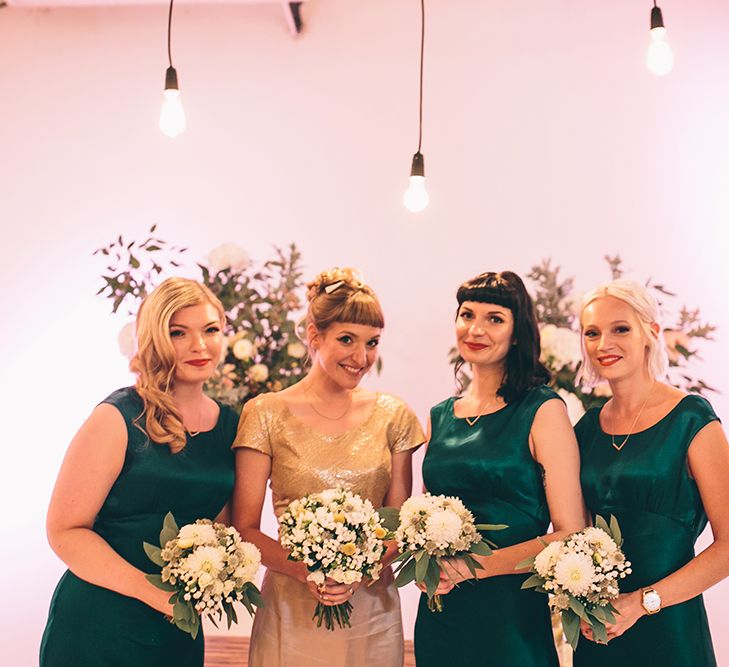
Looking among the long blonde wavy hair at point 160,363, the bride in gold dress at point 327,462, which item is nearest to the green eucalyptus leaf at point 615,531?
the bride in gold dress at point 327,462

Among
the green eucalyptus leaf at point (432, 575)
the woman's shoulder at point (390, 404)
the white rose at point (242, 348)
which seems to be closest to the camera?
the green eucalyptus leaf at point (432, 575)

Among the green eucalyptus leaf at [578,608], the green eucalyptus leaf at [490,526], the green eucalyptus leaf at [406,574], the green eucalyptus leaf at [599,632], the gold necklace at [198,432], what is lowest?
the green eucalyptus leaf at [599,632]

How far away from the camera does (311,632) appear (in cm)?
317

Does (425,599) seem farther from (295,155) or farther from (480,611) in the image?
(295,155)

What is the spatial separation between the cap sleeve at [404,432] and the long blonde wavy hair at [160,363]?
2.61 ft

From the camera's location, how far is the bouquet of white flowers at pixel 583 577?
8.55 feet

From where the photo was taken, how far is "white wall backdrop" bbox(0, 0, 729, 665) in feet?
18.5

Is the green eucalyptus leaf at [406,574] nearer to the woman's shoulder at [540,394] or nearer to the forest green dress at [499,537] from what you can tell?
the forest green dress at [499,537]

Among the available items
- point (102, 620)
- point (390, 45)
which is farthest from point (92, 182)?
point (102, 620)

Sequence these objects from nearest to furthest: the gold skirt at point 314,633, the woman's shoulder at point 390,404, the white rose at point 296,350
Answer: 1. the gold skirt at point 314,633
2. the woman's shoulder at point 390,404
3. the white rose at point 296,350

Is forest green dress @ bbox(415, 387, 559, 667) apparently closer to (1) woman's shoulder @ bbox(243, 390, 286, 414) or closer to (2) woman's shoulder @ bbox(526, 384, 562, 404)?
(2) woman's shoulder @ bbox(526, 384, 562, 404)

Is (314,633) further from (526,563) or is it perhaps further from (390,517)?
(526,563)

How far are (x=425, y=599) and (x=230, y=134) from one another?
11.9 ft

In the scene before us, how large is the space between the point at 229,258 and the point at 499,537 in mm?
1978
